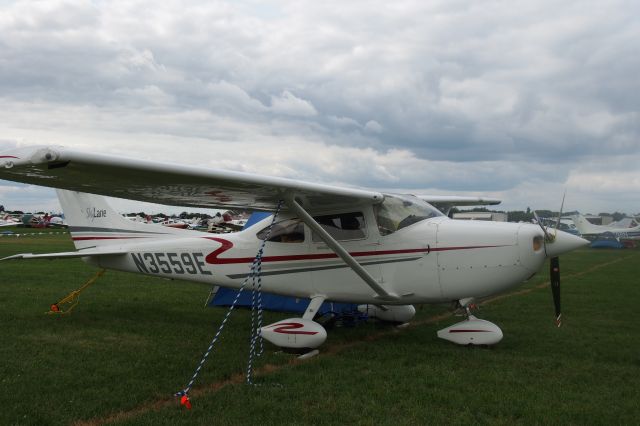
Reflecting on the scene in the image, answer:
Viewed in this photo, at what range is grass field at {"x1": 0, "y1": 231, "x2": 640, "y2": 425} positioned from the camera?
457cm

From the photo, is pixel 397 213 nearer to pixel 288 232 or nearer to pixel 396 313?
pixel 288 232

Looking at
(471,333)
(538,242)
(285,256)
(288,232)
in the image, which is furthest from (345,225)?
(538,242)

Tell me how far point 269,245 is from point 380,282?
1.84 m

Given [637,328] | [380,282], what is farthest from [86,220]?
[637,328]

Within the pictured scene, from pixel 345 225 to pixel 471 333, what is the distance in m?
2.24

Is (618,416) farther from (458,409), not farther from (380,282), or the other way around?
(380,282)

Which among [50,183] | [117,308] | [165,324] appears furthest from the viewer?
[117,308]

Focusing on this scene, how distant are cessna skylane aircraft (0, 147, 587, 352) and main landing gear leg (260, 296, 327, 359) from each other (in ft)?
0.04

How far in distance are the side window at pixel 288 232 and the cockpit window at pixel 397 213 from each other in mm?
1205

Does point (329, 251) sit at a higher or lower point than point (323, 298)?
higher

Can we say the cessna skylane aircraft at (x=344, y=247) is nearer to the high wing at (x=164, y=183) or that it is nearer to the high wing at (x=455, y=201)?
the high wing at (x=164, y=183)

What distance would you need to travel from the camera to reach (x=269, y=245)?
805 cm

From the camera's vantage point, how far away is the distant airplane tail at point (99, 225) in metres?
9.70

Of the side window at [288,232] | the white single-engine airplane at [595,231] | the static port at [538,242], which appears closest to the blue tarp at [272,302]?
the side window at [288,232]
